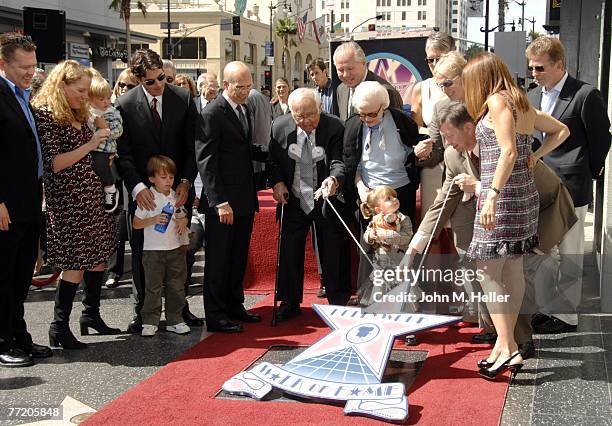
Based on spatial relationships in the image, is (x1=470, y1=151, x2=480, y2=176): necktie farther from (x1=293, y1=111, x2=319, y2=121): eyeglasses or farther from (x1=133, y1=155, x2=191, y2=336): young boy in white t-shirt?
(x1=133, y1=155, x2=191, y2=336): young boy in white t-shirt

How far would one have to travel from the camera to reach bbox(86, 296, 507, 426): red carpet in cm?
386

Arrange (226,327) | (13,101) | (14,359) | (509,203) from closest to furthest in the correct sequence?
(509,203) < (13,101) < (14,359) < (226,327)

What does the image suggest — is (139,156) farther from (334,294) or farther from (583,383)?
(583,383)

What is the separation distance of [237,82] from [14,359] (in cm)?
233

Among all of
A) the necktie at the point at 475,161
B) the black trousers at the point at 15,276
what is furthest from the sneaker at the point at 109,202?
the necktie at the point at 475,161

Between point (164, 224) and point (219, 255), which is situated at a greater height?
point (164, 224)

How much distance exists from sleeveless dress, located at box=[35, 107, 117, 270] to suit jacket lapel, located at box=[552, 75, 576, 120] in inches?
125

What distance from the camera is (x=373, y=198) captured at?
5.23 metres

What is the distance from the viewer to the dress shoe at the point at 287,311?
5.82 metres

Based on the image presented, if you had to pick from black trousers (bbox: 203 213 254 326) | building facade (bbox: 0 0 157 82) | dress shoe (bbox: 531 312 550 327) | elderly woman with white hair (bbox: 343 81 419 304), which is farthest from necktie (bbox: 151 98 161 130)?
building facade (bbox: 0 0 157 82)

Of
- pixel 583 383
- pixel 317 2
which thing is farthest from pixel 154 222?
pixel 317 2

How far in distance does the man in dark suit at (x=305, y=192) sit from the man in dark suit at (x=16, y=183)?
5.66 ft

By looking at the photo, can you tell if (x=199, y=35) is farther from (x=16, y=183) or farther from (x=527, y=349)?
(x=527, y=349)

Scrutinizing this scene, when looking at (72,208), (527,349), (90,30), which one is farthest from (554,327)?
(90,30)
